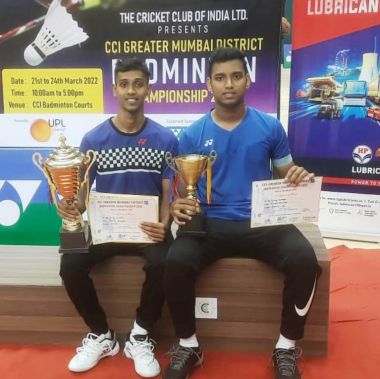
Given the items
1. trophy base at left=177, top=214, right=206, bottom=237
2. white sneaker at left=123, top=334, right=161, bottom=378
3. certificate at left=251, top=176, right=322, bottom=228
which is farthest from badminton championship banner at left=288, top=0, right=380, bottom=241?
white sneaker at left=123, top=334, right=161, bottom=378

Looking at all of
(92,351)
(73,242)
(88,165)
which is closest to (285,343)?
(92,351)

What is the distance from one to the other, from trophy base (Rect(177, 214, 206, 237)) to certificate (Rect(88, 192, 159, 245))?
115mm

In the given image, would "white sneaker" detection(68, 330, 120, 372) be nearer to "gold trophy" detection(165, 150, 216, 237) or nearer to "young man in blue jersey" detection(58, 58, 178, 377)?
"young man in blue jersey" detection(58, 58, 178, 377)

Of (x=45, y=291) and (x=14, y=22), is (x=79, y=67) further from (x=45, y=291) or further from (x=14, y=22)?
(x=45, y=291)

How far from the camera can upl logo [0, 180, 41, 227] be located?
2.92 m

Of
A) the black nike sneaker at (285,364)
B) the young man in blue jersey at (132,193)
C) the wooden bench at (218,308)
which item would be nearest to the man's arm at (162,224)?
the young man in blue jersey at (132,193)

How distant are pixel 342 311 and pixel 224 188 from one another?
2.79 feet

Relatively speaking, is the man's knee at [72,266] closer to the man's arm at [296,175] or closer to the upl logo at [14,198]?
the man's arm at [296,175]

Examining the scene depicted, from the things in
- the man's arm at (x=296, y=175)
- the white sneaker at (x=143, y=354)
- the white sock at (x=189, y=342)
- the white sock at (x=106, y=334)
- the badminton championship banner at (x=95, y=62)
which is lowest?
the white sneaker at (x=143, y=354)

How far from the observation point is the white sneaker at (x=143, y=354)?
5.89ft

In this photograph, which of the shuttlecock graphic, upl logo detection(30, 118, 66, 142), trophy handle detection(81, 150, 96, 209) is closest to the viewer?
trophy handle detection(81, 150, 96, 209)

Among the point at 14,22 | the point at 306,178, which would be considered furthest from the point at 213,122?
the point at 14,22

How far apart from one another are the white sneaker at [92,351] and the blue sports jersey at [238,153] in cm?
62

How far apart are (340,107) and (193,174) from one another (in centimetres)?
159
